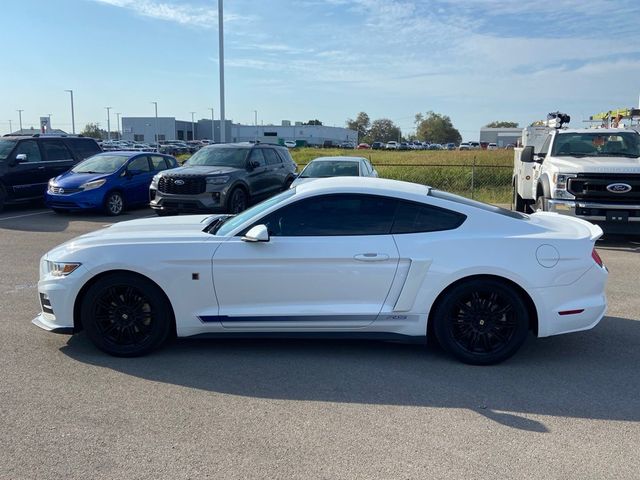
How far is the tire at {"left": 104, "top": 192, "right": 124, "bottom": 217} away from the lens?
45.5ft

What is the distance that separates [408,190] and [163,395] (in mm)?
2628

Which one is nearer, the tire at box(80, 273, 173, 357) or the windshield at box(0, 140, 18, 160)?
the tire at box(80, 273, 173, 357)

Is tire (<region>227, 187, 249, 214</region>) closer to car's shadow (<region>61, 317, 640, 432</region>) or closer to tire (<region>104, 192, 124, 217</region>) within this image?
tire (<region>104, 192, 124, 217</region>)

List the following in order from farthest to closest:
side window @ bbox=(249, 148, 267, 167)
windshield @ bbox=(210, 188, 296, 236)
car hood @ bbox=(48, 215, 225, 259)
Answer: side window @ bbox=(249, 148, 267, 167) → windshield @ bbox=(210, 188, 296, 236) → car hood @ bbox=(48, 215, 225, 259)

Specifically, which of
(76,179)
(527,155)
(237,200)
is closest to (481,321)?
(527,155)

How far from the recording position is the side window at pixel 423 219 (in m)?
4.79

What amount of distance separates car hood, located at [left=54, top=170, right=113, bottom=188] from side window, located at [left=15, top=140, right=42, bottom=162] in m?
1.77

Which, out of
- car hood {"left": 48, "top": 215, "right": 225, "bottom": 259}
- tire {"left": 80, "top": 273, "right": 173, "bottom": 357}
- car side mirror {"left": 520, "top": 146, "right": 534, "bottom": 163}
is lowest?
tire {"left": 80, "top": 273, "right": 173, "bottom": 357}

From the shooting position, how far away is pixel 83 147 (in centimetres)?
1691

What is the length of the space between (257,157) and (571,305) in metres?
11.0

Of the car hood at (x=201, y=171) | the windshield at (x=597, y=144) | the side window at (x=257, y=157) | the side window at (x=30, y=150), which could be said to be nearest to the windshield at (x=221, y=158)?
the side window at (x=257, y=157)

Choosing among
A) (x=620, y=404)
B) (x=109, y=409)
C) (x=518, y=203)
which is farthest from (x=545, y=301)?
(x=518, y=203)

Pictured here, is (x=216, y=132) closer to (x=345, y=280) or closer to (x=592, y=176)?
(x=592, y=176)

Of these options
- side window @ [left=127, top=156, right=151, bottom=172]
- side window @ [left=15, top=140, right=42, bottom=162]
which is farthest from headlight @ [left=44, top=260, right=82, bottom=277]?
side window @ [left=15, top=140, right=42, bottom=162]
